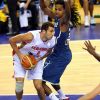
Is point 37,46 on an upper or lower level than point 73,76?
upper

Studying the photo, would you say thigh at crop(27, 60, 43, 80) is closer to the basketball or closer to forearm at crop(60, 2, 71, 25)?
the basketball

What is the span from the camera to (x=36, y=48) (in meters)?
5.40

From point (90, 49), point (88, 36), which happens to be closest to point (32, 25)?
point (88, 36)

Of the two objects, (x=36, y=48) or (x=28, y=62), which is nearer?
(x=28, y=62)

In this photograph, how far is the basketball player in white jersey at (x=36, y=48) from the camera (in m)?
5.36

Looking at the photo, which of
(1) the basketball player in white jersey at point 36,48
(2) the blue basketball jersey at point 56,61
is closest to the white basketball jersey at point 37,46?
(1) the basketball player in white jersey at point 36,48

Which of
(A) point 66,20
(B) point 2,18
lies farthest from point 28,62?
(B) point 2,18

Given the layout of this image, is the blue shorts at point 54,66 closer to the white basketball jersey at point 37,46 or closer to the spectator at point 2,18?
the white basketball jersey at point 37,46

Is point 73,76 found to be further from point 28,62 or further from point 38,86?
point 28,62

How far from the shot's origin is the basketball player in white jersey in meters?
5.36

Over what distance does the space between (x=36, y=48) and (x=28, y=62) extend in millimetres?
237

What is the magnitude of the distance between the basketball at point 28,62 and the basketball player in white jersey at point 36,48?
6 centimetres

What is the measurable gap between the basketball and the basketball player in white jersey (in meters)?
0.06

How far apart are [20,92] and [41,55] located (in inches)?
22.5
